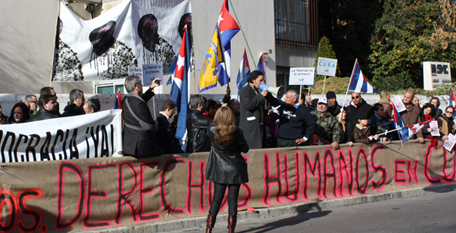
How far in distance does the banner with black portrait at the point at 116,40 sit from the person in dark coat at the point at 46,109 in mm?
3179

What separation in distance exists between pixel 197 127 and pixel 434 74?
16199 millimetres

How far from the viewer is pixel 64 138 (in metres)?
6.22

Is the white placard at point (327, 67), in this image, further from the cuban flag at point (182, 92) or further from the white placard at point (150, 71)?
the cuban flag at point (182, 92)

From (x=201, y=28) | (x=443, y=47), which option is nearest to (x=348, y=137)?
(x=201, y=28)

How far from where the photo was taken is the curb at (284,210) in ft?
21.2

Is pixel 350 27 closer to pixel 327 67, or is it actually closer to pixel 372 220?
pixel 327 67

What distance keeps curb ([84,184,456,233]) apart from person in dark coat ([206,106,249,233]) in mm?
971

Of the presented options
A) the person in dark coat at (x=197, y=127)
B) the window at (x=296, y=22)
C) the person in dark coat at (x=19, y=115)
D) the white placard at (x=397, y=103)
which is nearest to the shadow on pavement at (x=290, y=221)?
the person in dark coat at (x=197, y=127)

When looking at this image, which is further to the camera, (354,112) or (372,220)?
(354,112)

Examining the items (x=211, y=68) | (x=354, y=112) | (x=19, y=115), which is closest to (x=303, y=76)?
(x=354, y=112)

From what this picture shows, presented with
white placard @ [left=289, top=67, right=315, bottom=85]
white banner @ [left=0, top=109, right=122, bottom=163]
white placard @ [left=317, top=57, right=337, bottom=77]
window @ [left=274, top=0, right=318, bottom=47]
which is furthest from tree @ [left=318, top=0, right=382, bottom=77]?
white banner @ [left=0, top=109, right=122, bottom=163]

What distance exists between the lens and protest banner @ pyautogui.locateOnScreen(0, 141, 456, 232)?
5.83m

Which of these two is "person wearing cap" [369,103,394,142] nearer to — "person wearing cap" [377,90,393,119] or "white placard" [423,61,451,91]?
"person wearing cap" [377,90,393,119]

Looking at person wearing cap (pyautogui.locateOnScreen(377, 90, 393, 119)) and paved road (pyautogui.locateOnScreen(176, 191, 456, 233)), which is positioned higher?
person wearing cap (pyautogui.locateOnScreen(377, 90, 393, 119))
